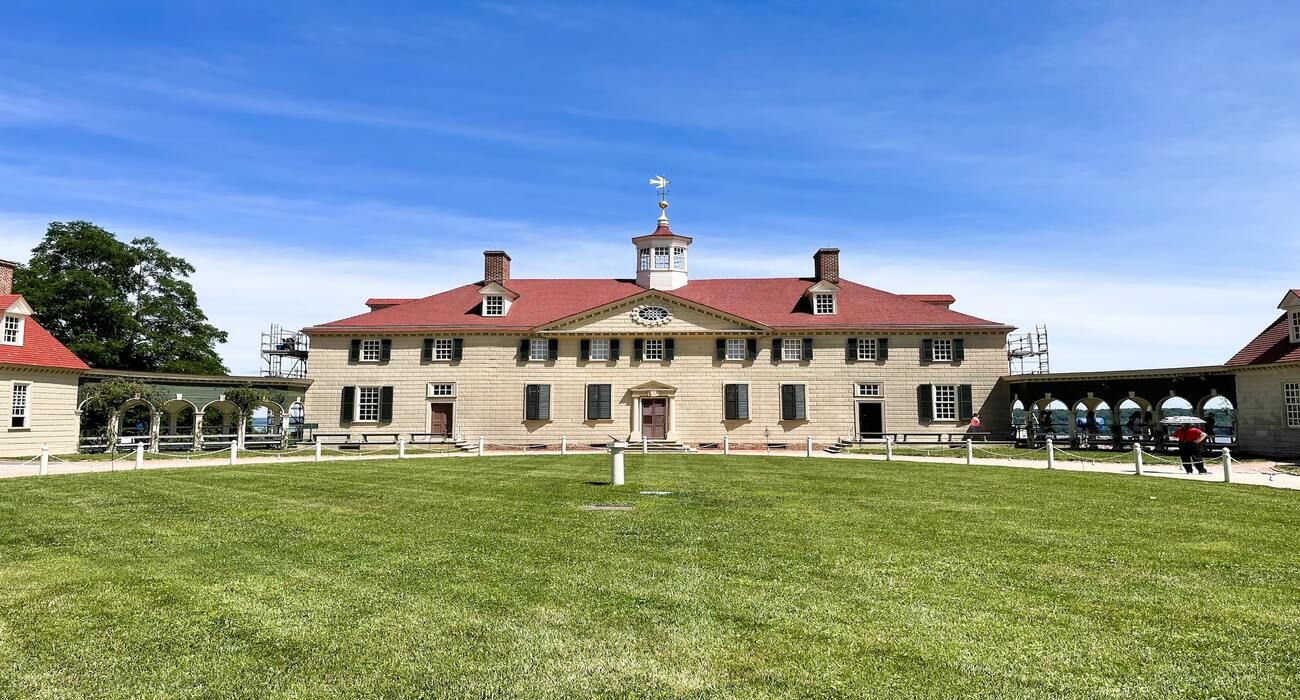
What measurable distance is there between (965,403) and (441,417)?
84.4 ft

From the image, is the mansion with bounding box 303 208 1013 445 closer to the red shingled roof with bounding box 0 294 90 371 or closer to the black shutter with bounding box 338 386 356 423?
the black shutter with bounding box 338 386 356 423

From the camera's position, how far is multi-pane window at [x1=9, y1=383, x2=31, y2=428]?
26.5 m

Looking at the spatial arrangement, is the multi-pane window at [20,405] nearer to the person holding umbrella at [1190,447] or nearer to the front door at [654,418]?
the front door at [654,418]

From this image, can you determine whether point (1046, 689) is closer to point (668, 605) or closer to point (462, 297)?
point (668, 605)

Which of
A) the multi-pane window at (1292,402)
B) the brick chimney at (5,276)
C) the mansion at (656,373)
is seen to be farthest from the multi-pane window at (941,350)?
the brick chimney at (5,276)

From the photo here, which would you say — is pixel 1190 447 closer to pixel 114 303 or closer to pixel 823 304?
pixel 823 304

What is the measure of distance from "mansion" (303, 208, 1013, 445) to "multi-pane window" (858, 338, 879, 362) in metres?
0.06

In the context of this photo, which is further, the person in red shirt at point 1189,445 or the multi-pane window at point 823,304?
the multi-pane window at point 823,304

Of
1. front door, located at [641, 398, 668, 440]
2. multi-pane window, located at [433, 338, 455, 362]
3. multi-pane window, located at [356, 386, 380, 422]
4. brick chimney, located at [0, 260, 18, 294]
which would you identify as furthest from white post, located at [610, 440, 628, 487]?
brick chimney, located at [0, 260, 18, 294]

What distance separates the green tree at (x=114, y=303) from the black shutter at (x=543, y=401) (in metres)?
22.8

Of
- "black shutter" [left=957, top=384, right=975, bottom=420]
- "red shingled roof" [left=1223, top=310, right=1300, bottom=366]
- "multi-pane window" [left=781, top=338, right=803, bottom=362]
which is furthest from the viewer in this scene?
"multi-pane window" [left=781, top=338, right=803, bottom=362]

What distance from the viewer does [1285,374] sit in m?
26.3

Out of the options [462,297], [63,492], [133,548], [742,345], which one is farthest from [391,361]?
[133,548]

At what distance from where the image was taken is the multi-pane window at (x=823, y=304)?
3759 cm
